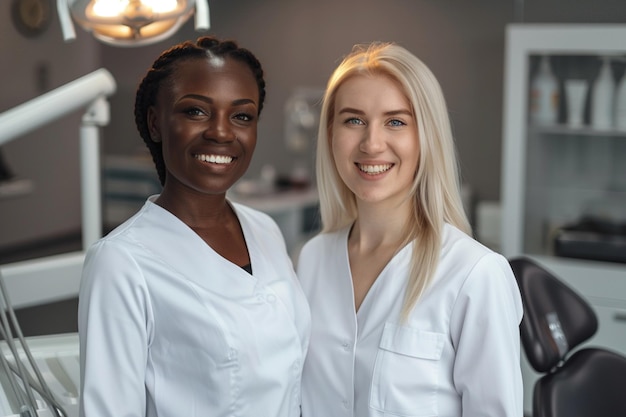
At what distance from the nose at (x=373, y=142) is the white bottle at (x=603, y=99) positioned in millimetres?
2287

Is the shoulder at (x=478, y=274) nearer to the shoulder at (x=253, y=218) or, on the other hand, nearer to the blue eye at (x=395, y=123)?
the blue eye at (x=395, y=123)

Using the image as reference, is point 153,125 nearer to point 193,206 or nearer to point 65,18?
point 193,206

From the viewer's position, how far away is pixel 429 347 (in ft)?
4.90

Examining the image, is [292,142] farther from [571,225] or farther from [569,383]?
[569,383]

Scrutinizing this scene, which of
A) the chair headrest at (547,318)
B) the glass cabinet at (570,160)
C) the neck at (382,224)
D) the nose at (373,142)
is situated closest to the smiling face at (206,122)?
the nose at (373,142)

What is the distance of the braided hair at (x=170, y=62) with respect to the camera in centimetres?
138

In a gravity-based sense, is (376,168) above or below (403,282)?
above

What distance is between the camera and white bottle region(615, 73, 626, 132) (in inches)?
138

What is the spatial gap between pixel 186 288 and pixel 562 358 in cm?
114

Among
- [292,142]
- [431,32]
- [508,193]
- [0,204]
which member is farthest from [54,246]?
[508,193]

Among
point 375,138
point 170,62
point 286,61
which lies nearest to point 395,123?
point 375,138

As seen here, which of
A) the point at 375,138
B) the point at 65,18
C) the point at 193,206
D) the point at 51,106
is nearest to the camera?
the point at 193,206

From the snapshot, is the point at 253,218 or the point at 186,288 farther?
the point at 253,218

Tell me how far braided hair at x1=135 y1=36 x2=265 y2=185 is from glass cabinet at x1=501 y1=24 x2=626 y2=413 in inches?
91.3
